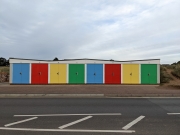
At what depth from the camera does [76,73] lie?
2170cm

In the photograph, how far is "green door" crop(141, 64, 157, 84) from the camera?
70.8 feet

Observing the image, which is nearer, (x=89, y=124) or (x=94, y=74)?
(x=89, y=124)

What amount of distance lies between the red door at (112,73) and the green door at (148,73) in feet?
8.52

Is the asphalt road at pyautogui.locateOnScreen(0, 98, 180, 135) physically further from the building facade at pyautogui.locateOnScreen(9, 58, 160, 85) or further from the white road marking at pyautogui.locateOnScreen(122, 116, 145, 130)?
the building facade at pyautogui.locateOnScreen(9, 58, 160, 85)

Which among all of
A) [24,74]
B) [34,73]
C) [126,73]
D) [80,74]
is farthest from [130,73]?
[24,74]

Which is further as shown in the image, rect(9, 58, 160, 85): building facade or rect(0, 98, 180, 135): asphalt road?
rect(9, 58, 160, 85): building facade

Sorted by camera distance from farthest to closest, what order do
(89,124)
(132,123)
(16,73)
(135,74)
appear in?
(135,74) → (16,73) → (132,123) → (89,124)

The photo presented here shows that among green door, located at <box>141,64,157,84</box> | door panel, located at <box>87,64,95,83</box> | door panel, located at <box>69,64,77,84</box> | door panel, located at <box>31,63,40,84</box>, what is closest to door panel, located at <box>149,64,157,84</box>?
green door, located at <box>141,64,157,84</box>

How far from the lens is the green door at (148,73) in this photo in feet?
70.8

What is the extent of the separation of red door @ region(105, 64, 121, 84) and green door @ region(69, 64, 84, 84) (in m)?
2.71

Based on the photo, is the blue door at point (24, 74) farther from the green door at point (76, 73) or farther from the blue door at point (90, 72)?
the blue door at point (90, 72)

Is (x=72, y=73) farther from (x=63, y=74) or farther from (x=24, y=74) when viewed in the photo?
(x=24, y=74)

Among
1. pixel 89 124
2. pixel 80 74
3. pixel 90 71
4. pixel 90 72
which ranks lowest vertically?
pixel 89 124

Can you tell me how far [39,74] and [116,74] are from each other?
328 inches
